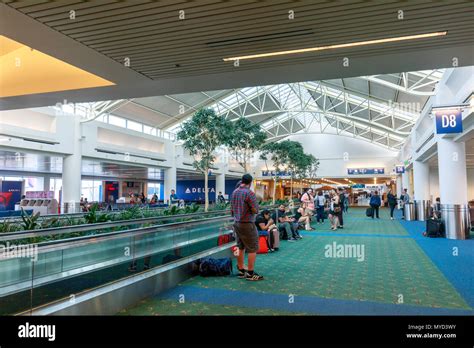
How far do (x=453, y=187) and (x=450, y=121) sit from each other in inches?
117

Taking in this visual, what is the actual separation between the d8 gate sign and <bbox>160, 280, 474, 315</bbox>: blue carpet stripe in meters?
6.55

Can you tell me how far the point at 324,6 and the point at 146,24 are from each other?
2.20 metres

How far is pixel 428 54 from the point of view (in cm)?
514

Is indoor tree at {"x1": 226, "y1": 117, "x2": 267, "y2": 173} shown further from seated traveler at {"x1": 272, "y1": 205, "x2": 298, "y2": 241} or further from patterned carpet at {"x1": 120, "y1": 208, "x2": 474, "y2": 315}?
patterned carpet at {"x1": 120, "y1": 208, "x2": 474, "y2": 315}

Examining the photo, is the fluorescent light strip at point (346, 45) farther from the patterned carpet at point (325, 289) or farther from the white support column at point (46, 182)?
the white support column at point (46, 182)

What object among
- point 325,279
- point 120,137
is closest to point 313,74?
point 325,279

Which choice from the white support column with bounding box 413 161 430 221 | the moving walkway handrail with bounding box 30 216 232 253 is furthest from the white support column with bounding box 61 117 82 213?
the white support column with bounding box 413 161 430 221

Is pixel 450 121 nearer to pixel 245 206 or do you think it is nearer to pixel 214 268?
pixel 245 206

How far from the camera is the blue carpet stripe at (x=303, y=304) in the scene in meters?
3.96

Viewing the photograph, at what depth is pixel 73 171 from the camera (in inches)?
681

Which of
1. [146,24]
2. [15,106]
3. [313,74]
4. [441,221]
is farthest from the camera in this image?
[441,221]
